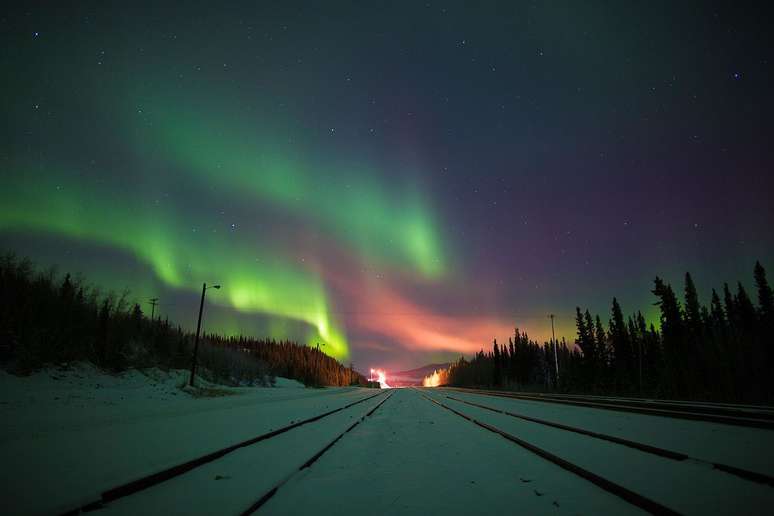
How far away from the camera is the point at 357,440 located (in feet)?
25.0

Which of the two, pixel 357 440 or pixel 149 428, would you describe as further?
pixel 149 428

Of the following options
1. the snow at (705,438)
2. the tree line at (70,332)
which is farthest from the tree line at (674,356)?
the tree line at (70,332)

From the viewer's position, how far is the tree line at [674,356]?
30.1m

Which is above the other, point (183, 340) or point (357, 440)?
point (183, 340)

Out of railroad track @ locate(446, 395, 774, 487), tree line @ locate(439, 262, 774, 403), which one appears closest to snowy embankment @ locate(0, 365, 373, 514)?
railroad track @ locate(446, 395, 774, 487)

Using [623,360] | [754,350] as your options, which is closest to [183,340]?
[754,350]

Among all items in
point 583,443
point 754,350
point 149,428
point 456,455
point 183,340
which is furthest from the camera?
point 183,340

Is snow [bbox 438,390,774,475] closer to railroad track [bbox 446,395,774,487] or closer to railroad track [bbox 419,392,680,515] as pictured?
railroad track [bbox 446,395,774,487]

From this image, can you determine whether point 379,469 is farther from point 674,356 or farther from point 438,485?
point 674,356

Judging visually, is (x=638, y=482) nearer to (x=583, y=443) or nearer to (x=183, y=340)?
(x=583, y=443)

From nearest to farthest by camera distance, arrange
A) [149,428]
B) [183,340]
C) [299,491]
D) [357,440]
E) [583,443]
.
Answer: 1. [299,491]
2. [583,443]
3. [357,440]
4. [149,428]
5. [183,340]

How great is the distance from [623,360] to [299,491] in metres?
80.9

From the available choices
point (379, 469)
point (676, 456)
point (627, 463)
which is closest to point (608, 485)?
point (627, 463)

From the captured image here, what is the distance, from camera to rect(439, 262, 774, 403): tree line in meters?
30.1
